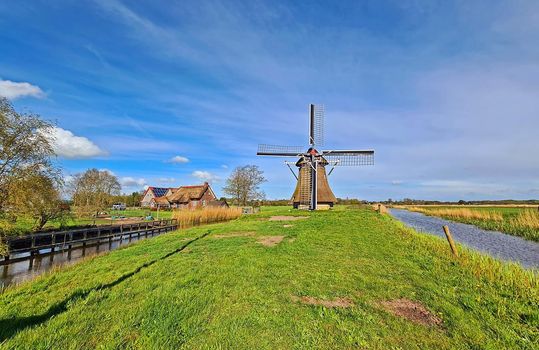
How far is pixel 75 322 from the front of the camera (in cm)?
427

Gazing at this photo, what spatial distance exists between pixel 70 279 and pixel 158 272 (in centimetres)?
238

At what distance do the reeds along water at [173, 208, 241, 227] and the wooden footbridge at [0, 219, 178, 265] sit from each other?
0.88m

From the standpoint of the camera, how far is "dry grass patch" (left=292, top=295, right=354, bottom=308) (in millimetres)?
4902

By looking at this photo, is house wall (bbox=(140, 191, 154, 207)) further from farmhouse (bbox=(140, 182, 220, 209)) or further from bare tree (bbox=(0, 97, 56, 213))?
bare tree (bbox=(0, 97, 56, 213))

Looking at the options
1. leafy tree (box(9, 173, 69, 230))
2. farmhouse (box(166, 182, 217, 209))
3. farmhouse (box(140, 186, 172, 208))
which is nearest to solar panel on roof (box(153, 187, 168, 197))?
farmhouse (box(140, 186, 172, 208))

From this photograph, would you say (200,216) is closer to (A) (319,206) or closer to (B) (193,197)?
(A) (319,206)

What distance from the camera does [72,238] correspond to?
1819 cm

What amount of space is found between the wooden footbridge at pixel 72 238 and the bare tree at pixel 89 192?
Result: 8.63m

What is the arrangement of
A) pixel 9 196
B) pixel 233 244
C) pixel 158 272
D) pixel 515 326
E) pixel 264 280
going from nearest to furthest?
pixel 515 326 → pixel 264 280 → pixel 158 272 → pixel 9 196 → pixel 233 244

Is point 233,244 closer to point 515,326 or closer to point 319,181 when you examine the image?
point 515,326

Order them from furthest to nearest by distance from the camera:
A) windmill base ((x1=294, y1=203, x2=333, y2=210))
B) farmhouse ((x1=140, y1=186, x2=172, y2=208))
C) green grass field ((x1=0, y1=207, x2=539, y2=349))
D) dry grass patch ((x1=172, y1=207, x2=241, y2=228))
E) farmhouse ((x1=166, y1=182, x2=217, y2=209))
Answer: farmhouse ((x1=140, y1=186, x2=172, y2=208)) → farmhouse ((x1=166, y1=182, x2=217, y2=209)) → windmill base ((x1=294, y1=203, x2=333, y2=210)) → dry grass patch ((x1=172, y1=207, x2=241, y2=228)) → green grass field ((x1=0, y1=207, x2=539, y2=349))

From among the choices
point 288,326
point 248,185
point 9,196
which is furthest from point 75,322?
point 248,185

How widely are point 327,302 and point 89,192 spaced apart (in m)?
36.1

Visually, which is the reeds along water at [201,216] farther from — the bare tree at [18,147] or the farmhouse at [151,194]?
the farmhouse at [151,194]
